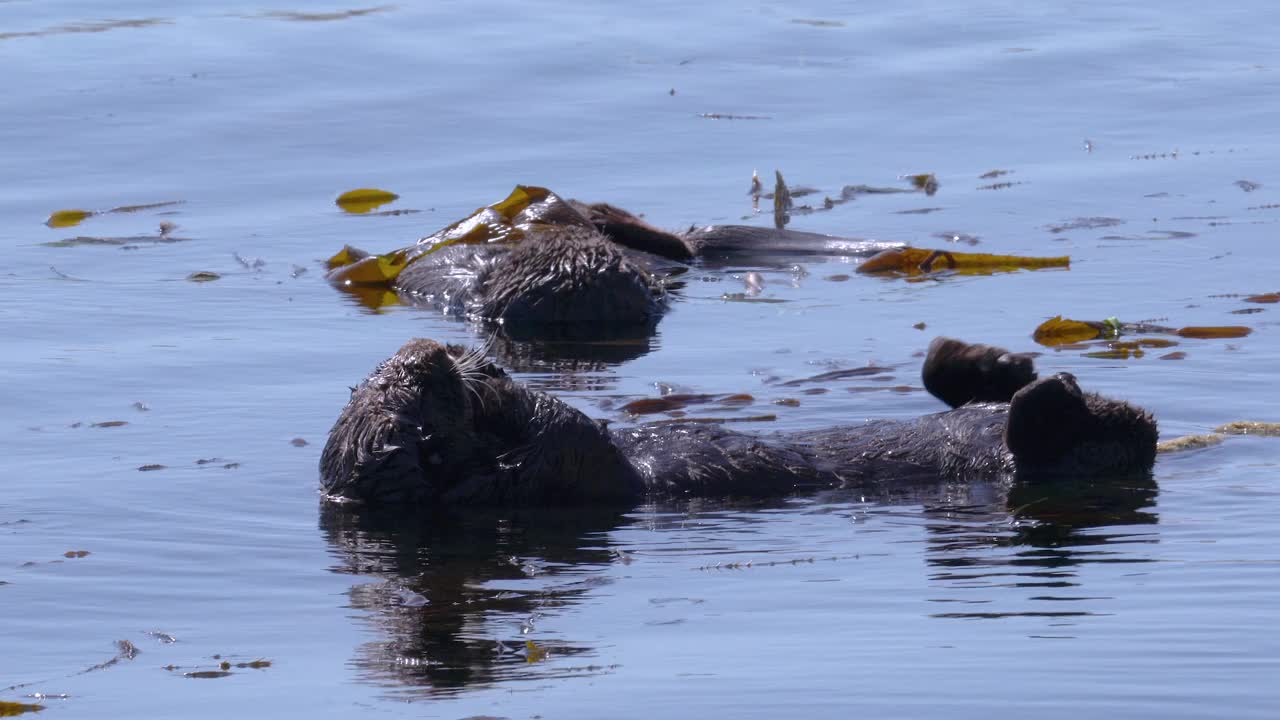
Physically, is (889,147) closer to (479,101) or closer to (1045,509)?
(479,101)

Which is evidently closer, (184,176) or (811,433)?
(811,433)

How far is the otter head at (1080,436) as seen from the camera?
211 inches

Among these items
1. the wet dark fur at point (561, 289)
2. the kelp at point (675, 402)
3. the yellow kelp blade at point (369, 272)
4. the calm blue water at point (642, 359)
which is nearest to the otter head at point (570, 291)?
the wet dark fur at point (561, 289)

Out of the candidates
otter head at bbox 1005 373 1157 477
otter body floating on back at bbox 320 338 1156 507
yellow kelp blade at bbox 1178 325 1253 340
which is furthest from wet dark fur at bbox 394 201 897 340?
otter head at bbox 1005 373 1157 477

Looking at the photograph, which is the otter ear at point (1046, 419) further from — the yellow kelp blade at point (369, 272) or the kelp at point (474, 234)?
the yellow kelp blade at point (369, 272)

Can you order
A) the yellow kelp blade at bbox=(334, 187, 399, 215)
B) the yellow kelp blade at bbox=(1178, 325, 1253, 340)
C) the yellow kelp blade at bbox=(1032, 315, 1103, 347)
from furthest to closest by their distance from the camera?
the yellow kelp blade at bbox=(334, 187, 399, 215) < the yellow kelp blade at bbox=(1032, 315, 1103, 347) < the yellow kelp blade at bbox=(1178, 325, 1253, 340)

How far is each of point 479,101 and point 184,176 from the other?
2.67 metres

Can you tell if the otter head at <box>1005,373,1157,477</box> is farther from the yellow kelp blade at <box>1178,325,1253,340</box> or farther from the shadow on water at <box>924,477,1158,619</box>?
the yellow kelp blade at <box>1178,325,1253,340</box>

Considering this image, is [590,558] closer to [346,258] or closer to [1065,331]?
[1065,331]

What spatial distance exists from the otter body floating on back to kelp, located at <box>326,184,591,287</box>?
3.61m

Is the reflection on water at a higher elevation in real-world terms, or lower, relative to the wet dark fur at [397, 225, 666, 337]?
lower

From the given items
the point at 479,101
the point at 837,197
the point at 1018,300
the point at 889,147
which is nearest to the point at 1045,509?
the point at 1018,300

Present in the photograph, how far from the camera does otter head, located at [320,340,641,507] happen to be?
16.9 feet

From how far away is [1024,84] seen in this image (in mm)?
13875
